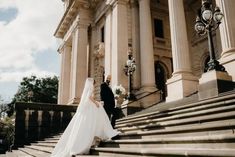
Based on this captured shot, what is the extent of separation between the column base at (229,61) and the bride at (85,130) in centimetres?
527

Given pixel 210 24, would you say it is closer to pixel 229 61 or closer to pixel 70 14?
pixel 229 61

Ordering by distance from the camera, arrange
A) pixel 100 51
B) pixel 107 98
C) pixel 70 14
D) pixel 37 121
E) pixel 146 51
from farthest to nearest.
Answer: pixel 70 14 < pixel 100 51 < pixel 37 121 < pixel 146 51 < pixel 107 98

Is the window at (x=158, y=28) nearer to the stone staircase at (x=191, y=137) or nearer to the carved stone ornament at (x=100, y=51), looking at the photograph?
the carved stone ornament at (x=100, y=51)

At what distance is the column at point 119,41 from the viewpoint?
17.3 metres

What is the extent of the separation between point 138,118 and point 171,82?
3.31 m

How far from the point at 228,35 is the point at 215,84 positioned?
277 cm

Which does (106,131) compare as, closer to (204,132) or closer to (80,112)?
(80,112)

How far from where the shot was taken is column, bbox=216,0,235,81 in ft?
33.0

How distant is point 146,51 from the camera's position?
16812mm

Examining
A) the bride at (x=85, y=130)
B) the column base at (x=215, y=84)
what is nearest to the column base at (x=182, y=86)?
the column base at (x=215, y=84)

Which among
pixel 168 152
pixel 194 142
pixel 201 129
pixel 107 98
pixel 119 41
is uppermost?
pixel 119 41

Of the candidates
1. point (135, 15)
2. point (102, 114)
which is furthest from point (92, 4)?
point (102, 114)

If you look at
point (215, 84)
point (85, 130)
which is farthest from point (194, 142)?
point (215, 84)

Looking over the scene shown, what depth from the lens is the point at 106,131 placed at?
761 centimetres
